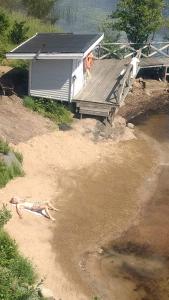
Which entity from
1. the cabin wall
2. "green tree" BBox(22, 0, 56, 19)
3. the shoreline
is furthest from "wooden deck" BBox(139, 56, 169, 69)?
"green tree" BBox(22, 0, 56, 19)

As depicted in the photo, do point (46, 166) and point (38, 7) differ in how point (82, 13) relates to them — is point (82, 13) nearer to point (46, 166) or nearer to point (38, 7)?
point (38, 7)

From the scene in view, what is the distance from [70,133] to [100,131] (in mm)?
1775

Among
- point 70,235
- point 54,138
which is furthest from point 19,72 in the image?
point 70,235

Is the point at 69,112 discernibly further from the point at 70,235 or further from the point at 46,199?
the point at 70,235

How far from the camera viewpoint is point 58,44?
1089 inches

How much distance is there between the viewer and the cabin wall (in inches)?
1076

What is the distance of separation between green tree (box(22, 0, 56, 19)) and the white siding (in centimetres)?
1835

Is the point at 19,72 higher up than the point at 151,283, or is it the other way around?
the point at 19,72

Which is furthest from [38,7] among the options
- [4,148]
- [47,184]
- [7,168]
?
[47,184]

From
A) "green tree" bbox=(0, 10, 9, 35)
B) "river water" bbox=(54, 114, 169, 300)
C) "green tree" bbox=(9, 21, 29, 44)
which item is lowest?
"river water" bbox=(54, 114, 169, 300)

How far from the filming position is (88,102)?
89.4 feet

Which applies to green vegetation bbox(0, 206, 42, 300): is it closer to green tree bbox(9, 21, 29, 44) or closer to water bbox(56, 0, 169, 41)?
green tree bbox(9, 21, 29, 44)

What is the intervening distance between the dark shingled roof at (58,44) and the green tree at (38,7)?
47.9 feet

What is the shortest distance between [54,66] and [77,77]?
1593 millimetres
